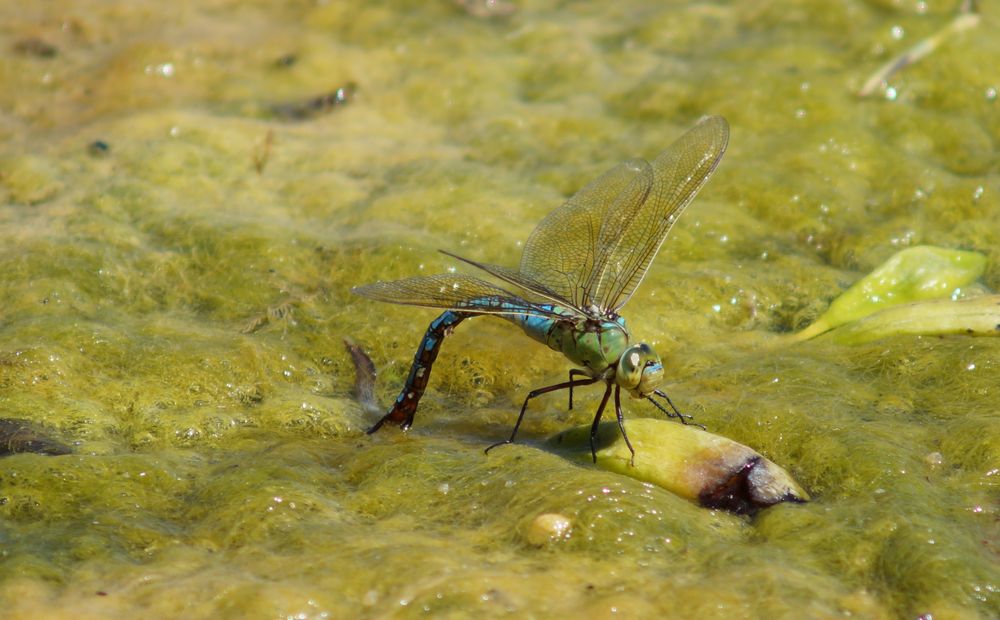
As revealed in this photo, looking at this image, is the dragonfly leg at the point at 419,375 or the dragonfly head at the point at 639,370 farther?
the dragonfly leg at the point at 419,375

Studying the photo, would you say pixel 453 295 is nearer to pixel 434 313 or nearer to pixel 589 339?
pixel 589 339

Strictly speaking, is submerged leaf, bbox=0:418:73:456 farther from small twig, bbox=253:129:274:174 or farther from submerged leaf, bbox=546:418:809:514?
small twig, bbox=253:129:274:174

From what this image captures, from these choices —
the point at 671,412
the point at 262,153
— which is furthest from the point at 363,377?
the point at 262,153

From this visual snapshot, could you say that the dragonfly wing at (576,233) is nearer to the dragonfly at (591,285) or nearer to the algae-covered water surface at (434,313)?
the dragonfly at (591,285)

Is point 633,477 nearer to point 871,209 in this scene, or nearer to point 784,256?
point 784,256

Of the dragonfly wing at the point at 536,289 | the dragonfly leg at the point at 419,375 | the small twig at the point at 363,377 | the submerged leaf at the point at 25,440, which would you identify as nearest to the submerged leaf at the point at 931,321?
the dragonfly wing at the point at 536,289

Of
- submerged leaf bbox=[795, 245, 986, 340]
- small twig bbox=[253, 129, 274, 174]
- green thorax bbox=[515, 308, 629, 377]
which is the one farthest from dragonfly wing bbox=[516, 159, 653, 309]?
small twig bbox=[253, 129, 274, 174]
